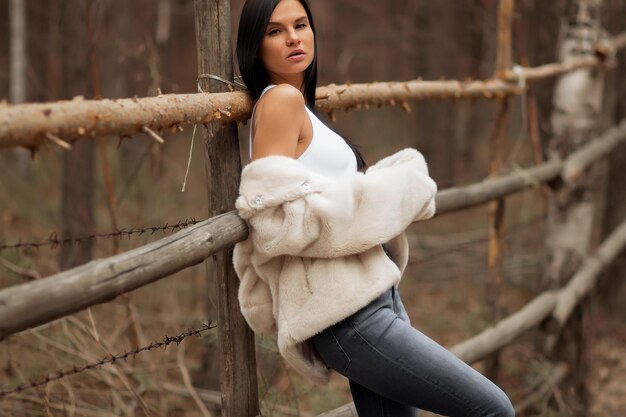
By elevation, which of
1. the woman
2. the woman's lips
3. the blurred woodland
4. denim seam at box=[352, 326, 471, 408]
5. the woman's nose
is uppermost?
the woman's nose

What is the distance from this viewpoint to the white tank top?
2.10 metres

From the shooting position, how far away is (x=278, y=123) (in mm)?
1988

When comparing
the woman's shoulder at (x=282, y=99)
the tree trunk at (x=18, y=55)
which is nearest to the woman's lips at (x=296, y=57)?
the woman's shoulder at (x=282, y=99)

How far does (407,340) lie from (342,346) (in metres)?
0.19

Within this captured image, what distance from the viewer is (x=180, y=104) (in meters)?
1.88

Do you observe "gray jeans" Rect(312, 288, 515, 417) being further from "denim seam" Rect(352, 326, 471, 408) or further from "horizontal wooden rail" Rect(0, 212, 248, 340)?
"horizontal wooden rail" Rect(0, 212, 248, 340)

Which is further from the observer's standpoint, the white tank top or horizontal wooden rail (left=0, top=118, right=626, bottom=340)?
the white tank top

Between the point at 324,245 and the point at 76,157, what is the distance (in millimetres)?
4700

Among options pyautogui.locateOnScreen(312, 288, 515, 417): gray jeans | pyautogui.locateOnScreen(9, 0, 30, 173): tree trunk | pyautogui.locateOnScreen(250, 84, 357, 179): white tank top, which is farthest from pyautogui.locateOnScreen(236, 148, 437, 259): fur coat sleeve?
pyautogui.locateOnScreen(9, 0, 30, 173): tree trunk

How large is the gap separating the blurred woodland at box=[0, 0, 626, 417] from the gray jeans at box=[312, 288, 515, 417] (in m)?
0.58

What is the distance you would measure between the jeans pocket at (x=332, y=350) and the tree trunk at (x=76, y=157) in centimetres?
369

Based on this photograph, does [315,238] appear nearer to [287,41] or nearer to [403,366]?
[403,366]

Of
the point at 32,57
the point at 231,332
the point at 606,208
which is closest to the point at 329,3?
the point at 32,57

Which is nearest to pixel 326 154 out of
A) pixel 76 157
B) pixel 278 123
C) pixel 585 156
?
pixel 278 123
